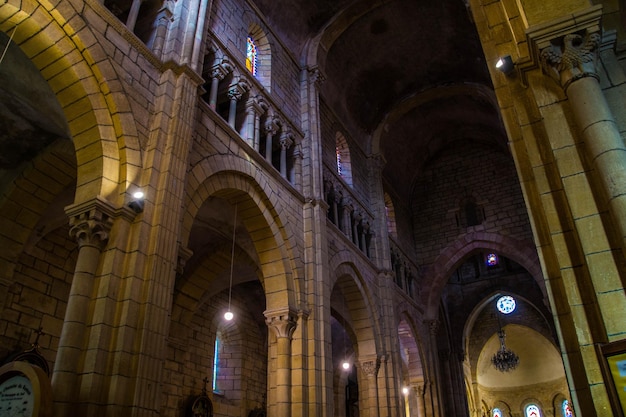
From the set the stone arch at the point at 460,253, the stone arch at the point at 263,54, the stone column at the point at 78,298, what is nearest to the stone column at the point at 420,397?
the stone arch at the point at 460,253

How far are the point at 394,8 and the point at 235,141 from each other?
8.51 metres

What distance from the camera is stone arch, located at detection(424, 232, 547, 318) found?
1961cm

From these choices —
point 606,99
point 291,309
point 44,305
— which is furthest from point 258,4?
point 606,99

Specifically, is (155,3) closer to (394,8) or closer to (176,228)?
(176,228)

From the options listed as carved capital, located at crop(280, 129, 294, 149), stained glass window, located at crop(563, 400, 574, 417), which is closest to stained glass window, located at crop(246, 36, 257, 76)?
carved capital, located at crop(280, 129, 294, 149)

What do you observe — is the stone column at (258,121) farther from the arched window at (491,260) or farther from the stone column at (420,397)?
the arched window at (491,260)

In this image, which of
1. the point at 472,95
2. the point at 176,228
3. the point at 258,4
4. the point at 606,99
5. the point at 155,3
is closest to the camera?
the point at 606,99

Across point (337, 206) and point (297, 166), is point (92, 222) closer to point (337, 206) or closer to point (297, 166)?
point (297, 166)

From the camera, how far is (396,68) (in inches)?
697

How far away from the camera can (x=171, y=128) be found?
7.57 m

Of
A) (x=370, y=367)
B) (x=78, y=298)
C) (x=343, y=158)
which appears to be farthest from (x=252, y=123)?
(x=370, y=367)

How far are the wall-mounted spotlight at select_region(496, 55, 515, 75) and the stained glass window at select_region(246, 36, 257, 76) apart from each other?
22.6 ft

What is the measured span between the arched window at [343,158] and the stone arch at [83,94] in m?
10.0

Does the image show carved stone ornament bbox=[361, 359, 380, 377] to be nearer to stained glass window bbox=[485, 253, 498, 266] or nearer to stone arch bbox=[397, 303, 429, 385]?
stone arch bbox=[397, 303, 429, 385]
